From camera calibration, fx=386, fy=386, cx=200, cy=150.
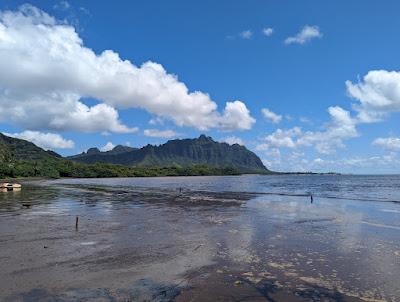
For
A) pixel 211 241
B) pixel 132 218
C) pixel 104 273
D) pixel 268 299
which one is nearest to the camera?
pixel 268 299

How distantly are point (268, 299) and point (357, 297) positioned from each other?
12.5 feet

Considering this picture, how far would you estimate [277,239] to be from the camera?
98.0 ft

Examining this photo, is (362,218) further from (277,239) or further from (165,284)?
(165,284)

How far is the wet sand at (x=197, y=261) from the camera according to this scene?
54.0 feet

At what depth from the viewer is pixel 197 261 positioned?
72.4 ft

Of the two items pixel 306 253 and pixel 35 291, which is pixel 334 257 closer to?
pixel 306 253

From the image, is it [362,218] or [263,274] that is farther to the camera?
[362,218]

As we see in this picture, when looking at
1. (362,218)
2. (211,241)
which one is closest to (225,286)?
(211,241)

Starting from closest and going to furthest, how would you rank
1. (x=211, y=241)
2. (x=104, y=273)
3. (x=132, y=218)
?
(x=104, y=273) → (x=211, y=241) → (x=132, y=218)

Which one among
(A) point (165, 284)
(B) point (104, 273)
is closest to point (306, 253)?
(A) point (165, 284)

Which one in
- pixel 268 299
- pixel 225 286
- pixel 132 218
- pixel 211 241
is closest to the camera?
pixel 268 299

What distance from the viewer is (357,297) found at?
16031 millimetres

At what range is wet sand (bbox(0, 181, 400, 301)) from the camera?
16450 millimetres

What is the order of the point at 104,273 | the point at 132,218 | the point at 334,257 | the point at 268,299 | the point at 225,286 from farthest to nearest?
1. the point at 132,218
2. the point at 334,257
3. the point at 104,273
4. the point at 225,286
5. the point at 268,299
